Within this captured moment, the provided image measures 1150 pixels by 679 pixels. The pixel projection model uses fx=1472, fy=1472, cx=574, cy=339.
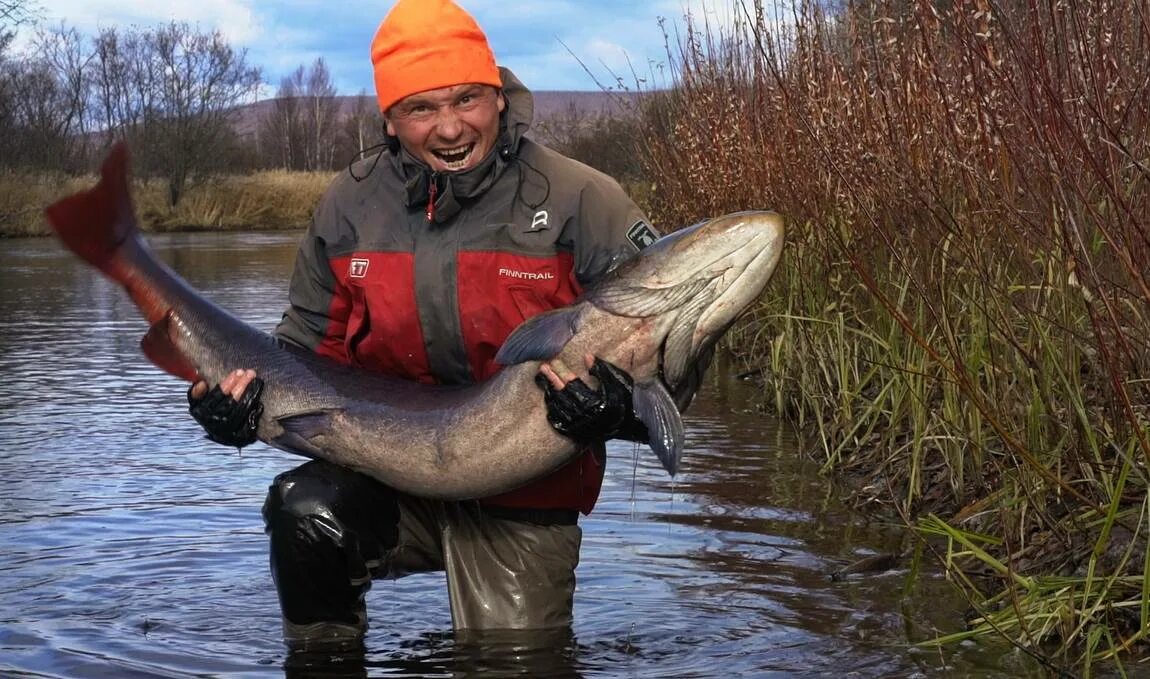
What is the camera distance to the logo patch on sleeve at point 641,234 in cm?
393

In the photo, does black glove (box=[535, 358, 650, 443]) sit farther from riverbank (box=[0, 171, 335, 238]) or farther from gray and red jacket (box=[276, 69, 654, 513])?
riverbank (box=[0, 171, 335, 238])

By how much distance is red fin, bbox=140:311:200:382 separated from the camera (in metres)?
4.02

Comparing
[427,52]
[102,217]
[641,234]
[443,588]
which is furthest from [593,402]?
[443,588]

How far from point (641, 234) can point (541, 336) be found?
536 millimetres

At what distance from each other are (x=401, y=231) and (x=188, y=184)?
38.4 meters

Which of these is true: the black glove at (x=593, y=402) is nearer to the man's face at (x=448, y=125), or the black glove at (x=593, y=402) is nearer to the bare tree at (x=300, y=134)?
the man's face at (x=448, y=125)

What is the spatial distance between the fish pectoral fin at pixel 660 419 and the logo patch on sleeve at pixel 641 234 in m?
0.51

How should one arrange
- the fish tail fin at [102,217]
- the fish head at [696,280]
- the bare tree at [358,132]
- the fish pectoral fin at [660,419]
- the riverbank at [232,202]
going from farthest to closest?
the bare tree at [358,132], the riverbank at [232,202], the fish tail fin at [102,217], the fish pectoral fin at [660,419], the fish head at [696,280]

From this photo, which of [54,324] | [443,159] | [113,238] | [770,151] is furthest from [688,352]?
[54,324]

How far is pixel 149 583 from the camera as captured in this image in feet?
16.1

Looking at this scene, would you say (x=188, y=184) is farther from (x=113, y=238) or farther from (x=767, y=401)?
(x=113, y=238)

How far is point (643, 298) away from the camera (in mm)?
3461

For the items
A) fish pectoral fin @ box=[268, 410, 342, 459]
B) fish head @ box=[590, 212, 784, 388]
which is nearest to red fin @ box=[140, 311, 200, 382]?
fish pectoral fin @ box=[268, 410, 342, 459]

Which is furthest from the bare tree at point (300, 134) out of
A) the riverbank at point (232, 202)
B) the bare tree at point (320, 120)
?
the riverbank at point (232, 202)
